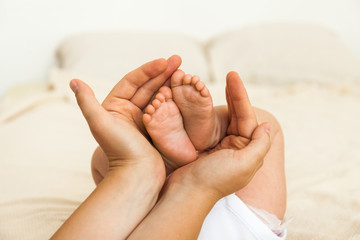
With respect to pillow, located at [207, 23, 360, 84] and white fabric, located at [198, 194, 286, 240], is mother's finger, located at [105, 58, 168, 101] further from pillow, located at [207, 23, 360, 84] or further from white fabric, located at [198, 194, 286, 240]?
pillow, located at [207, 23, 360, 84]

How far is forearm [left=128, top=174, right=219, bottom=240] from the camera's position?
50 centimetres

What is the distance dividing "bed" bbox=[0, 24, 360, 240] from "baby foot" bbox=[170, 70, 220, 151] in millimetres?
229

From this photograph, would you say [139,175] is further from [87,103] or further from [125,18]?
[125,18]

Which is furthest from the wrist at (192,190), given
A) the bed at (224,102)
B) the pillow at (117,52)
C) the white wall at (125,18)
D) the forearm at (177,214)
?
the white wall at (125,18)

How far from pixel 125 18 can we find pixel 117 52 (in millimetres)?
449

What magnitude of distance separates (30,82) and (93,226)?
152 centimetres

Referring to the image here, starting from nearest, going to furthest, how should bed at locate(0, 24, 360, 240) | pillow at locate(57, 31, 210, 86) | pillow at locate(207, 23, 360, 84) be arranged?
bed at locate(0, 24, 360, 240) < pillow at locate(57, 31, 210, 86) < pillow at locate(207, 23, 360, 84)

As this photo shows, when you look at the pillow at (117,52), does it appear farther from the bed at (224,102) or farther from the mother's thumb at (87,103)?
the mother's thumb at (87,103)

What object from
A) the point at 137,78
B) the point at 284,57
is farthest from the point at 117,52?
the point at 137,78

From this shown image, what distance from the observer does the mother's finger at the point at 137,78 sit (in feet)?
2.06

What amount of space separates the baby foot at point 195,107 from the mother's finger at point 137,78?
0.03 meters

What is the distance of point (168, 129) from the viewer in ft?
2.06

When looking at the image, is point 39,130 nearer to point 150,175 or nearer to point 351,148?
point 150,175

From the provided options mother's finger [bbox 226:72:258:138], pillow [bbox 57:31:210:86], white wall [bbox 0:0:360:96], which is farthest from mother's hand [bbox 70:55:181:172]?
white wall [bbox 0:0:360:96]
